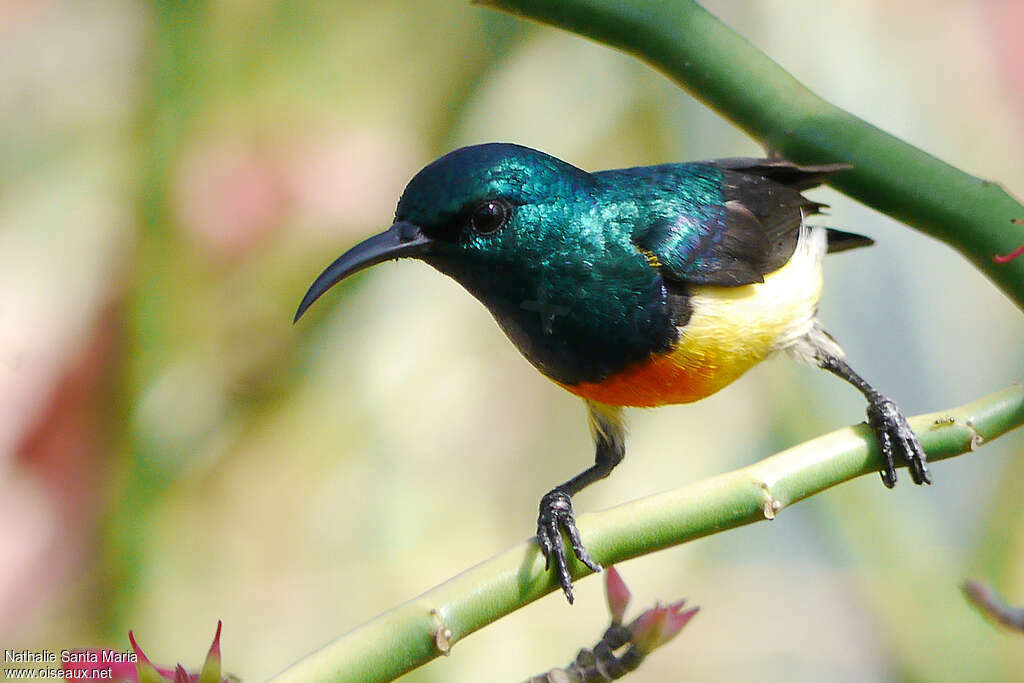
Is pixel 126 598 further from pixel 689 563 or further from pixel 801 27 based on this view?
pixel 801 27

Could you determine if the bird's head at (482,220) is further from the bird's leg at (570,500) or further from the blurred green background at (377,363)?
the blurred green background at (377,363)

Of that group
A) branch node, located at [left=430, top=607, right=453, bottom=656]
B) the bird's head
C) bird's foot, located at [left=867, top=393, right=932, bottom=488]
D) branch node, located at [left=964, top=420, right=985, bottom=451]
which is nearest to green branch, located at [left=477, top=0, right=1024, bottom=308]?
branch node, located at [left=964, top=420, right=985, bottom=451]

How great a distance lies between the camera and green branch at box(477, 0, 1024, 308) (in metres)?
1.48

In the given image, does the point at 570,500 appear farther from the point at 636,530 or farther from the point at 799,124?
the point at 799,124

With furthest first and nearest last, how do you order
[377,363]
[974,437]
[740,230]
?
[377,363] → [740,230] → [974,437]

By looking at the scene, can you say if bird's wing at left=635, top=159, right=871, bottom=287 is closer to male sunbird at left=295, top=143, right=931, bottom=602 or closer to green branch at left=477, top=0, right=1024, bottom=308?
male sunbird at left=295, top=143, right=931, bottom=602

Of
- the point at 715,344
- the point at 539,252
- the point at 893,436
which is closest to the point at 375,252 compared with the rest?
the point at 539,252

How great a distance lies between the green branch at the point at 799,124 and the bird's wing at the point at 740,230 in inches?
5.4

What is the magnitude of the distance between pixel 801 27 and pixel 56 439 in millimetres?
2816

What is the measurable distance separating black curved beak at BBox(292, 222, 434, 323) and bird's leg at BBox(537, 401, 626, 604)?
1.59ft

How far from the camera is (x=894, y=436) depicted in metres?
1.95

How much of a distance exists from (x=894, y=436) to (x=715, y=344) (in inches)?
14.5

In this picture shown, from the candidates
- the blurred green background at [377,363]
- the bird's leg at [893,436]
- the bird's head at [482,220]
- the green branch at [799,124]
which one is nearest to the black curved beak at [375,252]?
the bird's head at [482,220]

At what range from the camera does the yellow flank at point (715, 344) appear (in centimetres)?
198
